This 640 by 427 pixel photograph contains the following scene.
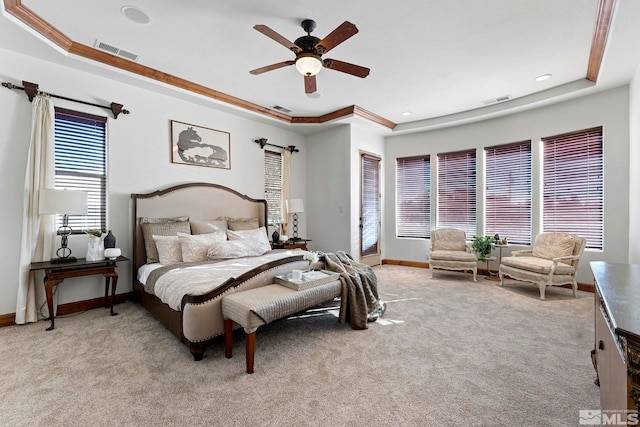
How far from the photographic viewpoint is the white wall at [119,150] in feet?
10.4

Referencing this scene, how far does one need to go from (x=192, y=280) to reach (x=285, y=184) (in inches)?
140

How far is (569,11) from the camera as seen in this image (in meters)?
2.66

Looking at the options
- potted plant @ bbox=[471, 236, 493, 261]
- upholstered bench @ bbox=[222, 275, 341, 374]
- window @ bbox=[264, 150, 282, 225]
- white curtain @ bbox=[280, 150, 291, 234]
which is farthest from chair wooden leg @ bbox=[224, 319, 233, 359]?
potted plant @ bbox=[471, 236, 493, 261]

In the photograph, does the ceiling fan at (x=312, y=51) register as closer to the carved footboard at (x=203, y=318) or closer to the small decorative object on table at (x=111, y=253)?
the carved footboard at (x=203, y=318)

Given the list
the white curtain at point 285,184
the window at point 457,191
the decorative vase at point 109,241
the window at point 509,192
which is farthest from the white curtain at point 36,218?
the window at point 509,192

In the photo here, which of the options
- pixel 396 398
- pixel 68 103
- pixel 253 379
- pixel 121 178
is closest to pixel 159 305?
pixel 253 379

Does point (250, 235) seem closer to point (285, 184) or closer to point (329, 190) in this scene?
point (285, 184)

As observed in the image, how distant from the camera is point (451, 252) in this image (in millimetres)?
5348

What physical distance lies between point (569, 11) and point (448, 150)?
343 centimetres

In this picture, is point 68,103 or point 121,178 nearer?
A: point 68,103

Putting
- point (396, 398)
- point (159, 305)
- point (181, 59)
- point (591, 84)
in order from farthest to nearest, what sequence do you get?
point (591, 84) → point (181, 59) → point (159, 305) → point (396, 398)

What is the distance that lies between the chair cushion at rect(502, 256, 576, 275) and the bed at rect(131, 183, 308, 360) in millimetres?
3360

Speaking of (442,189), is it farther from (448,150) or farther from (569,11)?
(569,11)

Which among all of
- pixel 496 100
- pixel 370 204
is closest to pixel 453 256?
pixel 370 204
